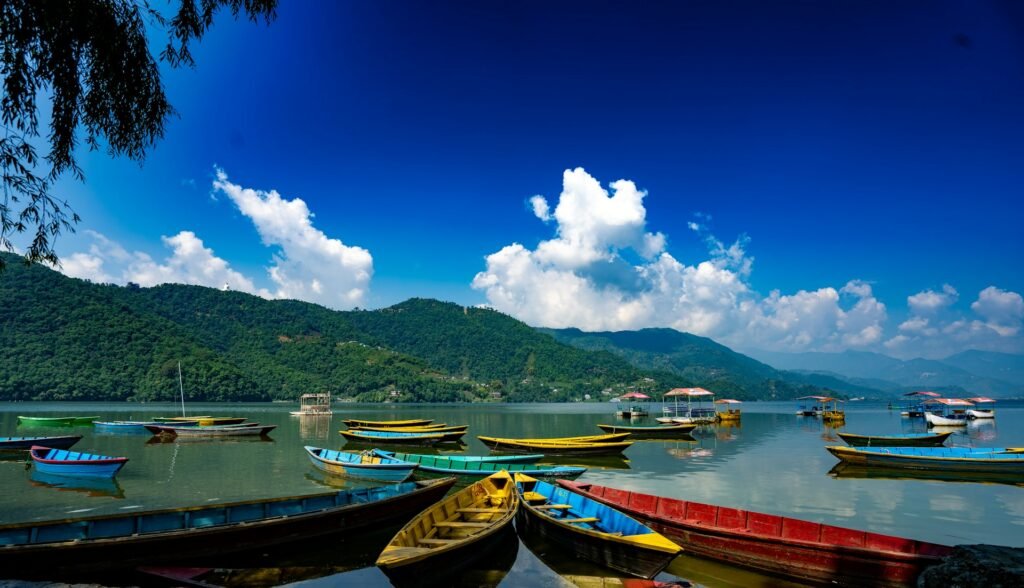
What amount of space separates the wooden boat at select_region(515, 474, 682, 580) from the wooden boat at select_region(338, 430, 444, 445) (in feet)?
78.5

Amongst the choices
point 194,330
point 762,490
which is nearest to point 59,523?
point 762,490

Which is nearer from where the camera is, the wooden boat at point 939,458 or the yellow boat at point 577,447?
the wooden boat at point 939,458

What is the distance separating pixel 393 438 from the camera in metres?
39.2

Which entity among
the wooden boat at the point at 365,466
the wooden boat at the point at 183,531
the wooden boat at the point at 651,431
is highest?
the wooden boat at the point at 183,531

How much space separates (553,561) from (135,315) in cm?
16887

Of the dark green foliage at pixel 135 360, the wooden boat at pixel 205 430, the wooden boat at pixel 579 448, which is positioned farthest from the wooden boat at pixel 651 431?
the dark green foliage at pixel 135 360

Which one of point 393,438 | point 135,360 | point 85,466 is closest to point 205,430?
point 393,438

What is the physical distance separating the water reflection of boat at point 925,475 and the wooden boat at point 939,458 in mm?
410

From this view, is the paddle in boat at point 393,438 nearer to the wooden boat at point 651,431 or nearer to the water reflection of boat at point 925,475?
the wooden boat at point 651,431

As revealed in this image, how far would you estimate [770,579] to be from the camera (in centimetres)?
1105

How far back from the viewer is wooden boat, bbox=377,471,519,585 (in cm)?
885

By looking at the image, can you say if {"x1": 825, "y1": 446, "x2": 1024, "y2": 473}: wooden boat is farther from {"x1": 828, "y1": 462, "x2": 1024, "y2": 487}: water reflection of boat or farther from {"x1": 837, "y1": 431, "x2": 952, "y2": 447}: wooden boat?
{"x1": 837, "y1": 431, "x2": 952, "y2": 447}: wooden boat

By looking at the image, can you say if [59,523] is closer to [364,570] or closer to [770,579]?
[364,570]

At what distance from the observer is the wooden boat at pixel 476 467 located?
21.6m
